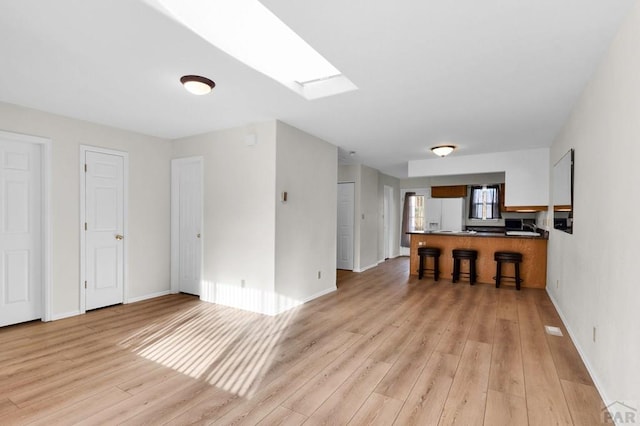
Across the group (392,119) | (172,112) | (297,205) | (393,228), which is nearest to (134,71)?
(172,112)

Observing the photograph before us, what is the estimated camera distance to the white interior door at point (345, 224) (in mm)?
7195

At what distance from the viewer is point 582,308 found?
9.57ft

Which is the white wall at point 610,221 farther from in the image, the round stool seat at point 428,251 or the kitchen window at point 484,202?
the kitchen window at point 484,202

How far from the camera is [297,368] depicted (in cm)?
268

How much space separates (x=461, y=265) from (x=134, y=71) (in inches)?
241

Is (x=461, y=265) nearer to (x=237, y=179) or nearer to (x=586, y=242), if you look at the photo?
(x=586, y=242)

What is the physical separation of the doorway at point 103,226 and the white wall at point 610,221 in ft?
17.5

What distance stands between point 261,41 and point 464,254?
5.05 meters

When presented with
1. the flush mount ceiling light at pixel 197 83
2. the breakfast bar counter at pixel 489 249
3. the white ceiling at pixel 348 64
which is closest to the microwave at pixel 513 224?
the breakfast bar counter at pixel 489 249

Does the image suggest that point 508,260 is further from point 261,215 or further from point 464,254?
point 261,215

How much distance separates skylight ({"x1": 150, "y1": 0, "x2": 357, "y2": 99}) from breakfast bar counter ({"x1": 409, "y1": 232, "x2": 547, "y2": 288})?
450cm

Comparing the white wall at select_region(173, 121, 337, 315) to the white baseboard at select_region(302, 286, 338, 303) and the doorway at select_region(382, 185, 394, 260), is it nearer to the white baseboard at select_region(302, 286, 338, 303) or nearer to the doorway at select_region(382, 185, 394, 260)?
the white baseboard at select_region(302, 286, 338, 303)

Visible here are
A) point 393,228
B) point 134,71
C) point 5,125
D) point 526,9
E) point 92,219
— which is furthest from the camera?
point 393,228

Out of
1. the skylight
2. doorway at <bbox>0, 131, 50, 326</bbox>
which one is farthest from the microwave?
doorway at <bbox>0, 131, 50, 326</bbox>
